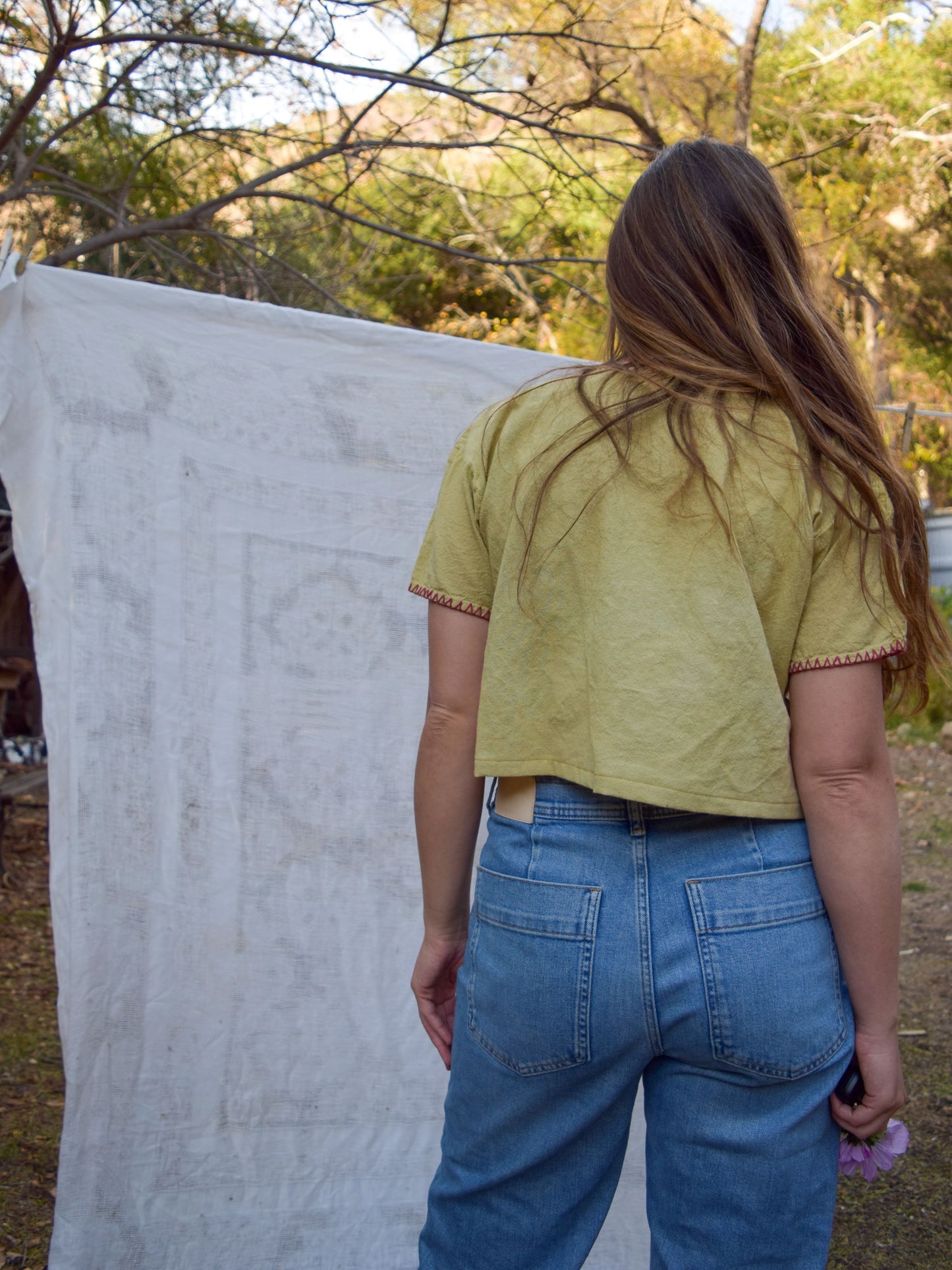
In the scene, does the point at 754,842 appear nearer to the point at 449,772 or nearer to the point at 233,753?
the point at 449,772

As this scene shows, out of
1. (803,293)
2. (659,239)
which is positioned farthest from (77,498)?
(803,293)

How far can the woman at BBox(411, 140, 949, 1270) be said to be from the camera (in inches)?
41.4

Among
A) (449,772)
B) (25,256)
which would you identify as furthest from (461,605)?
(25,256)

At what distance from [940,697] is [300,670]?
735 centimetres

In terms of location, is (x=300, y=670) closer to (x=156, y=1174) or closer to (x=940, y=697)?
(x=156, y=1174)

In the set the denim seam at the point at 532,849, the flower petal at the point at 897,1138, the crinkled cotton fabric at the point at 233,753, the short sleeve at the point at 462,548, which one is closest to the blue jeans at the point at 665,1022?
the denim seam at the point at 532,849

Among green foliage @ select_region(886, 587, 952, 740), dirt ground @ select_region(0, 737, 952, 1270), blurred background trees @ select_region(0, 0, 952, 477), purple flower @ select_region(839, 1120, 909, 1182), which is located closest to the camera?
purple flower @ select_region(839, 1120, 909, 1182)

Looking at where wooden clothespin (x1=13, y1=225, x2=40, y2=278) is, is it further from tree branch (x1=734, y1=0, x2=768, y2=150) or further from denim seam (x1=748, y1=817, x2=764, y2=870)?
tree branch (x1=734, y1=0, x2=768, y2=150)

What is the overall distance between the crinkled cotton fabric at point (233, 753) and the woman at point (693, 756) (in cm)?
79

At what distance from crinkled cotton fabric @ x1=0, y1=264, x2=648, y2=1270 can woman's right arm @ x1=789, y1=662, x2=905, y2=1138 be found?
1.02 metres

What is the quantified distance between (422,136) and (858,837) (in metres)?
3.90

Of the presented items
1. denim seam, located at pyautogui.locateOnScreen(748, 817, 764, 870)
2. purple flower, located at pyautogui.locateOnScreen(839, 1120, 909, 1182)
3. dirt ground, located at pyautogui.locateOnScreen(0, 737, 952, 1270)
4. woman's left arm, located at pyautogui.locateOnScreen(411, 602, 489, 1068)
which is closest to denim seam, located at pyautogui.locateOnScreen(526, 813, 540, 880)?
woman's left arm, located at pyautogui.locateOnScreen(411, 602, 489, 1068)

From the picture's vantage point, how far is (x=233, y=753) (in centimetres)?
186

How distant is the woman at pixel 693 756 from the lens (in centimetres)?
105
